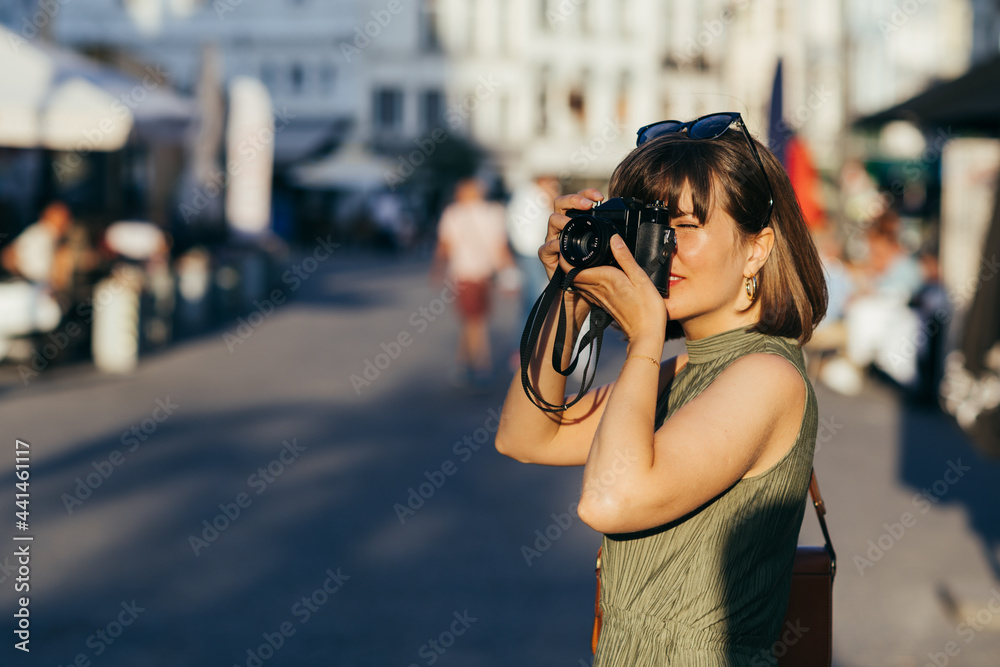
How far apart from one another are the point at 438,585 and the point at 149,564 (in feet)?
4.18

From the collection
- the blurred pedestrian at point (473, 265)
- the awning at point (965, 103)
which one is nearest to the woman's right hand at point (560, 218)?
the awning at point (965, 103)

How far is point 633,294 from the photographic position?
1.64 metres

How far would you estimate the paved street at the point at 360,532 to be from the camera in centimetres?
412

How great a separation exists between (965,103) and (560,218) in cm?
593

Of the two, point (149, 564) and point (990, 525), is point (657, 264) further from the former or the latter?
point (990, 525)

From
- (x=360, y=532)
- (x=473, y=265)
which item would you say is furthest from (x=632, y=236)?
(x=473, y=265)

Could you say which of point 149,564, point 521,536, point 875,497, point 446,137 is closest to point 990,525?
point 875,497

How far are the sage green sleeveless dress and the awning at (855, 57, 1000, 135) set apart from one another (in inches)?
207

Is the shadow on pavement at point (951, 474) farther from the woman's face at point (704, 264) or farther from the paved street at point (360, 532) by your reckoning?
the woman's face at point (704, 264)

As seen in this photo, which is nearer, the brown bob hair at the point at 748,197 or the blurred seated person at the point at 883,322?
the brown bob hair at the point at 748,197

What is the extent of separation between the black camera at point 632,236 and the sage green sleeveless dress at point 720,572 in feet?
0.75

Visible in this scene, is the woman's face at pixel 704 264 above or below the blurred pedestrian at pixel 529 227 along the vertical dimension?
above

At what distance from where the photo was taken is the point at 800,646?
190cm

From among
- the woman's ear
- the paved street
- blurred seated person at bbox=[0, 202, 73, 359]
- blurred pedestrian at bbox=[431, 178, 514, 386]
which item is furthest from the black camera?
blurred seated person at bbox=[0, 202, 73, 359]
